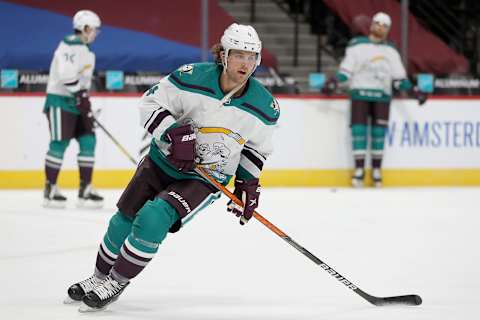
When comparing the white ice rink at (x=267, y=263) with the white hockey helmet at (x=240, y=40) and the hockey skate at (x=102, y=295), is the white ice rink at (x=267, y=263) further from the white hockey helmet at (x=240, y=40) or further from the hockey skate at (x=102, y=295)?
the white hockey helmet at (x=240, y=40)

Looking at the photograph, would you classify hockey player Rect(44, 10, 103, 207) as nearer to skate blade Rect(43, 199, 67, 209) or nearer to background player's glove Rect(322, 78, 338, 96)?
skate blade Rect(43, 199, 67, 209)

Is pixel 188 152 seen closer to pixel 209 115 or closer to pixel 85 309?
pixel 209 115

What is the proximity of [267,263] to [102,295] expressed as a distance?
Result: 1.30 m

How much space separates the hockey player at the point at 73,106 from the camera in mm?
6496

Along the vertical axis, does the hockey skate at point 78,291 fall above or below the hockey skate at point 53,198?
above

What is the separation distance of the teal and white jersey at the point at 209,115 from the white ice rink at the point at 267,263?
528mm

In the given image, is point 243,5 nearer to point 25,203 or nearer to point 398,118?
point 398,118

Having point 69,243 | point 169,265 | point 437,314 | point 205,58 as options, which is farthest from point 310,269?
point 205,58

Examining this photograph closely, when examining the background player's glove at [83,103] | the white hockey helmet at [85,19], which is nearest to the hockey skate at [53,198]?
the background player's glove at [83,103]

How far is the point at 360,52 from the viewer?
8359mm

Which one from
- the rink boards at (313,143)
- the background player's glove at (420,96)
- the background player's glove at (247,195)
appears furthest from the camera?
the background player's glove at (420,96)

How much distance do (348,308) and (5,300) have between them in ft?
3.85

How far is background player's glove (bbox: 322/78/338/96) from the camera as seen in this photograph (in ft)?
27.3

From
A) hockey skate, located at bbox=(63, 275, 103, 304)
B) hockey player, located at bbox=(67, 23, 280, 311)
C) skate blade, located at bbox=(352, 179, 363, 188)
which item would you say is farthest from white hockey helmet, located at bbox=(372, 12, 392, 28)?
hockey skate, located at bbox=(63, 275, 103, 304)
